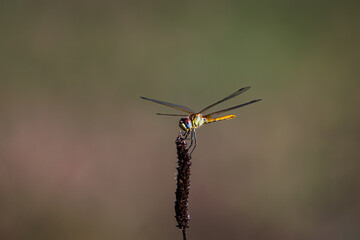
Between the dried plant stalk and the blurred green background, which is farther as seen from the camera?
the blurred green background

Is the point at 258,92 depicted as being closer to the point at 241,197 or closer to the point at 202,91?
the point at 202,91

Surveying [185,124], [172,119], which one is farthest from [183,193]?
[172,119]

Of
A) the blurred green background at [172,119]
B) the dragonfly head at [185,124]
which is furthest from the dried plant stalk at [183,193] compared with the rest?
the blurred green background at [172,119]

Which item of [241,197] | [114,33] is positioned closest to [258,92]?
[241,197]

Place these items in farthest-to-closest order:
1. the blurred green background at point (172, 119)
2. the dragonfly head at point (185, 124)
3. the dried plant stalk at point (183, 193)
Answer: the blurred green background at point (172, 119)
the dragonfly head at point (185, 124)
the dried plant stalk at point (183, 193)

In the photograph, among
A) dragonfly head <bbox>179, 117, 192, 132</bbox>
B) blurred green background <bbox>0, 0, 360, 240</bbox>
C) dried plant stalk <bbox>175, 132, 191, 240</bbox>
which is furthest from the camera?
blurred green background <bbox>0, 0, 360, 240</bbox>

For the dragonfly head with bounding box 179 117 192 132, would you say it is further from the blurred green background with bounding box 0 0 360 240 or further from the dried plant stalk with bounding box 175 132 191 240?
the blurred green background with bounding box 0 0 360 240

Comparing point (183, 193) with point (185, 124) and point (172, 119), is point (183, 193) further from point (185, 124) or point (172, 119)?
point (172, 119)

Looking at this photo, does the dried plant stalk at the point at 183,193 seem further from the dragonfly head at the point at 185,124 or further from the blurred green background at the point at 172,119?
the blurred green background at the point at 172,119

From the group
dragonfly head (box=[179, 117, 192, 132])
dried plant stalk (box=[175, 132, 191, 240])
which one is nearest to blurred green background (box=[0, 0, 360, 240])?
dragonfly head (box=[179, 117, 192, 132])
